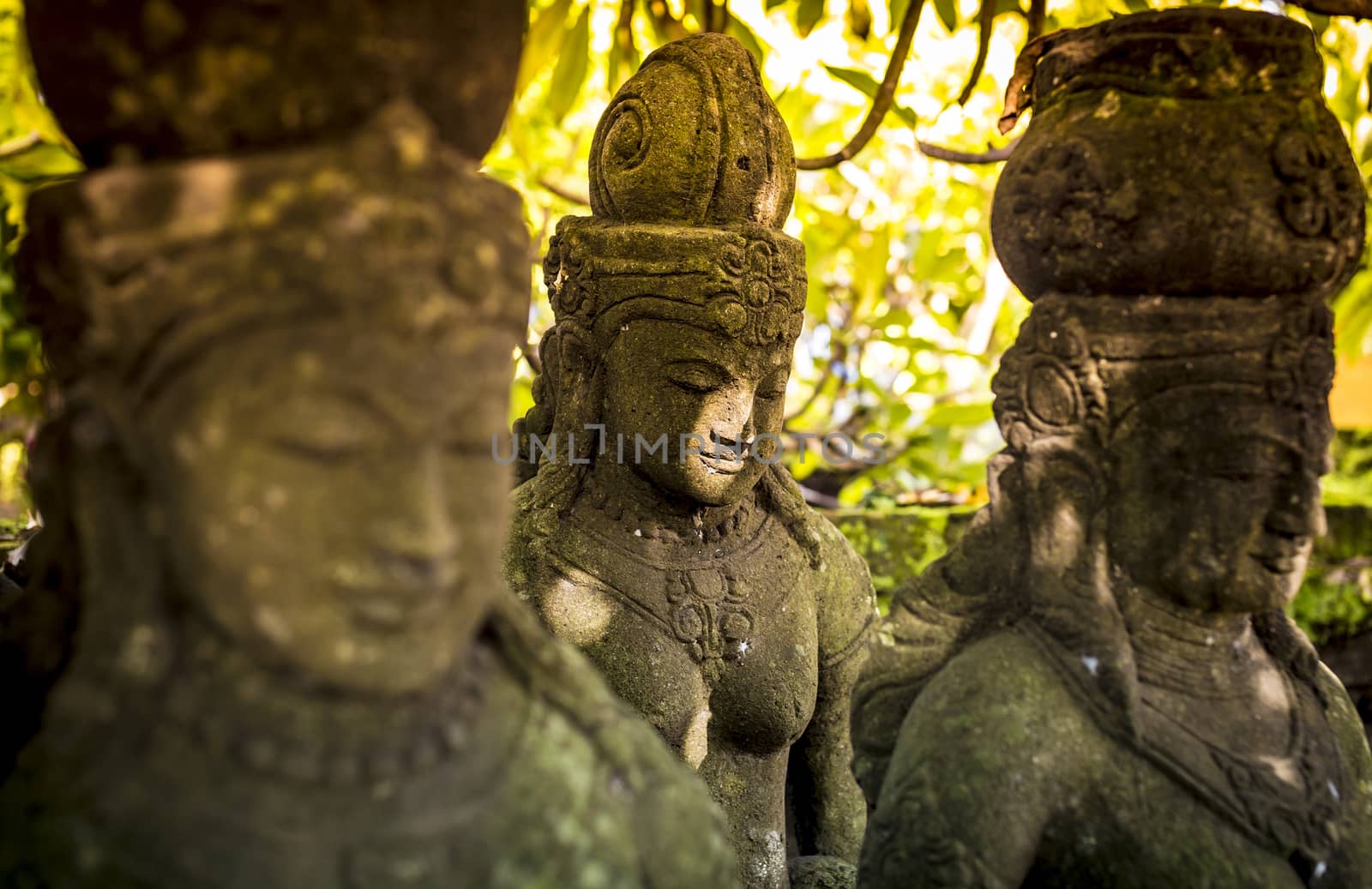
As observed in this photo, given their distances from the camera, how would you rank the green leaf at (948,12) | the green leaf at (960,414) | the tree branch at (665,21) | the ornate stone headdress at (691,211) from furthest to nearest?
the green leaf at (960,414) → the tree branch at (665,21) → the green leaf at (948,12) → the ornate stone headdress at (691,211)

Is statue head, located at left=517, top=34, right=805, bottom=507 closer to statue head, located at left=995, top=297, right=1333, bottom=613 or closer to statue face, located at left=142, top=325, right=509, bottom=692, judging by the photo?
statue head, located at left=995, top=297, right=1333, bottom=613

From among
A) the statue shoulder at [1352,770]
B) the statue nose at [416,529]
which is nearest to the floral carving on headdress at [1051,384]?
the statue shoulder at [1352,770]

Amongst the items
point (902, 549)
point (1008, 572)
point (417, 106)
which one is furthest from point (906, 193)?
point (417, 106)

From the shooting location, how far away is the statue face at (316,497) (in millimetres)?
1328

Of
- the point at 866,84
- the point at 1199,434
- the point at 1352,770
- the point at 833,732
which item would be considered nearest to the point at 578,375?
the point at 833,732

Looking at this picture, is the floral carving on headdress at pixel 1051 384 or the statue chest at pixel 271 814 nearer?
the statue chest at pixel 271 814

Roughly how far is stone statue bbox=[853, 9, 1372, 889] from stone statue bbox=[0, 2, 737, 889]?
0.94m

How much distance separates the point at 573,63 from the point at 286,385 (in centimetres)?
288

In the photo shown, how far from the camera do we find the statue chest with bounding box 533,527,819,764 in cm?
304

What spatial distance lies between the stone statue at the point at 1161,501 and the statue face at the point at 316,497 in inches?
45.4

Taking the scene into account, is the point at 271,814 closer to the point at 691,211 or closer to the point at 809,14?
the point at 691,211

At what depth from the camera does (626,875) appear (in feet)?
4.97

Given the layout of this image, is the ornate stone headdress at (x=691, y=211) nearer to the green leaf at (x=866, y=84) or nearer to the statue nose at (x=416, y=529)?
the green leaf at (x=866, y=84)

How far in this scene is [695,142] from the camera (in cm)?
304
